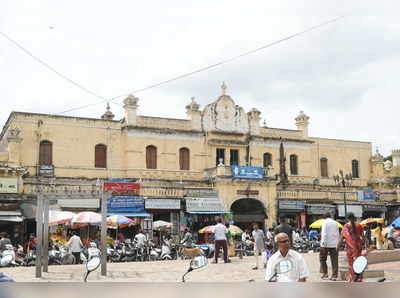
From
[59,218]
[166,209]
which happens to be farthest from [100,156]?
[59,218]

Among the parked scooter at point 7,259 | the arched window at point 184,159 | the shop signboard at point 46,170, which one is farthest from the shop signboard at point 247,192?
the parked scooter at point 7,259

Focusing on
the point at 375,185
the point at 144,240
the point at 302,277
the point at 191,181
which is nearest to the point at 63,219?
the point at 144,240

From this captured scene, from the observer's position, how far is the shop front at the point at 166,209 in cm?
2759

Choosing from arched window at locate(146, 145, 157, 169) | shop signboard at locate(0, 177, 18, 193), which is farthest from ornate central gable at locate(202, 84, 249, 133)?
shop signboard at locate(0, 177, 18, 193)

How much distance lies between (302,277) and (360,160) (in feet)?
114

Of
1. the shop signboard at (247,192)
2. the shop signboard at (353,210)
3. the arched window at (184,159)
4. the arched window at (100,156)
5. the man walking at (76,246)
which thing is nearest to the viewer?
the man walking at (76,246)

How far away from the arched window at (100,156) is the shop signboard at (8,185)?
18.2ft

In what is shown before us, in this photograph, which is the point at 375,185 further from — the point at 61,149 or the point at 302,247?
the point at 61,149

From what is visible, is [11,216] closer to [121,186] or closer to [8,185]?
[8,185]

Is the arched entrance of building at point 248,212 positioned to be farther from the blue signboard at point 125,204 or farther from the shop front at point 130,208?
the blue signboard at point 125,204

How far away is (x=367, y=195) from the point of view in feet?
118

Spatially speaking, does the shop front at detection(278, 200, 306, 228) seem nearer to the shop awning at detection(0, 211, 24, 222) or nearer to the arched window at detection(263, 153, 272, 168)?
the arched window at detection(263, 153, 272, 168)

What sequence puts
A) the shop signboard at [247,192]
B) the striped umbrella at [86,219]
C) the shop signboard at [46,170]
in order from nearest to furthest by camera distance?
the striped umbrella at [86,219], the shop signboard at [46,170], the shop signboard at [247,192]

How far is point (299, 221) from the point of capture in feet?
108
